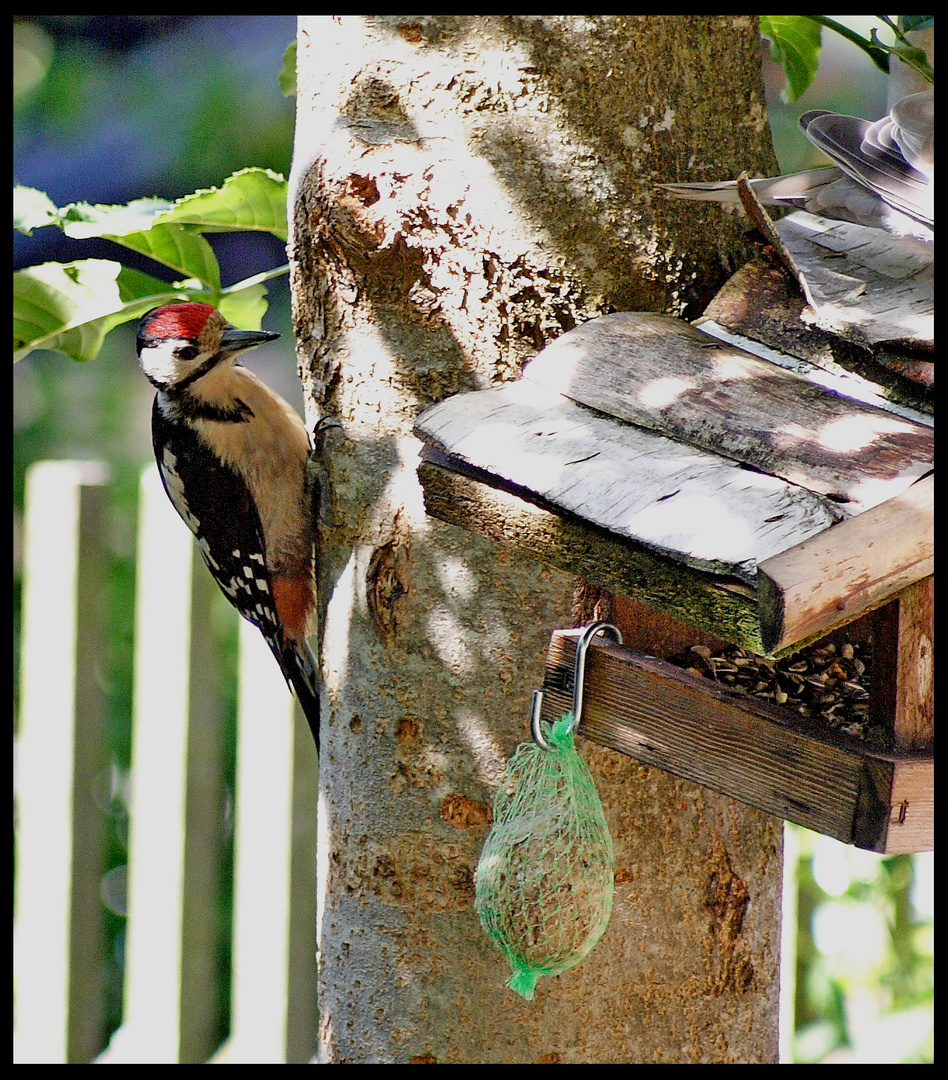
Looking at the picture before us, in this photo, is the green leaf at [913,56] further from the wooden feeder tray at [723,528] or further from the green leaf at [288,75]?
the green leaf at [288,75]

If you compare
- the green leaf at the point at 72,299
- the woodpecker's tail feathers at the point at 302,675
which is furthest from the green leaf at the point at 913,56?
the woodpecker's tail feathers at the point at 302,675

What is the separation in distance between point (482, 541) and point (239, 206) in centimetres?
73

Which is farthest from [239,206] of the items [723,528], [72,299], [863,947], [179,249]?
[863,947]

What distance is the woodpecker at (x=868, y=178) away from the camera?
1.33 meters

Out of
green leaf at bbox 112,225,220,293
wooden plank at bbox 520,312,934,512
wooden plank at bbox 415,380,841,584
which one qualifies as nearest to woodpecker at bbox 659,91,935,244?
wooden plank at bbox 520,312,934,512

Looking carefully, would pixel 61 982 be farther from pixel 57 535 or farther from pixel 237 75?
pixel 237 75

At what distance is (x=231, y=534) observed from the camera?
243 centimetres

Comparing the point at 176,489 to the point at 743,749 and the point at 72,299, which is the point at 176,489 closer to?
the point at 72,299

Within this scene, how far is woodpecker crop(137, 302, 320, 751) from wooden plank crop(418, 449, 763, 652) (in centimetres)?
105

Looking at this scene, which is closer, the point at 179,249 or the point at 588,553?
the point at 588,553

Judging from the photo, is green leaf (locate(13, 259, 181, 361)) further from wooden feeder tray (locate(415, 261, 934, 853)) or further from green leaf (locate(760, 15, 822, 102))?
green leaf (locate(760, 15, 822, 102))

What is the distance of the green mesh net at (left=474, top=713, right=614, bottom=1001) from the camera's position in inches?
51.3

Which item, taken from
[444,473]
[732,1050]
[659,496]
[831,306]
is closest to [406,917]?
[732,1050]
